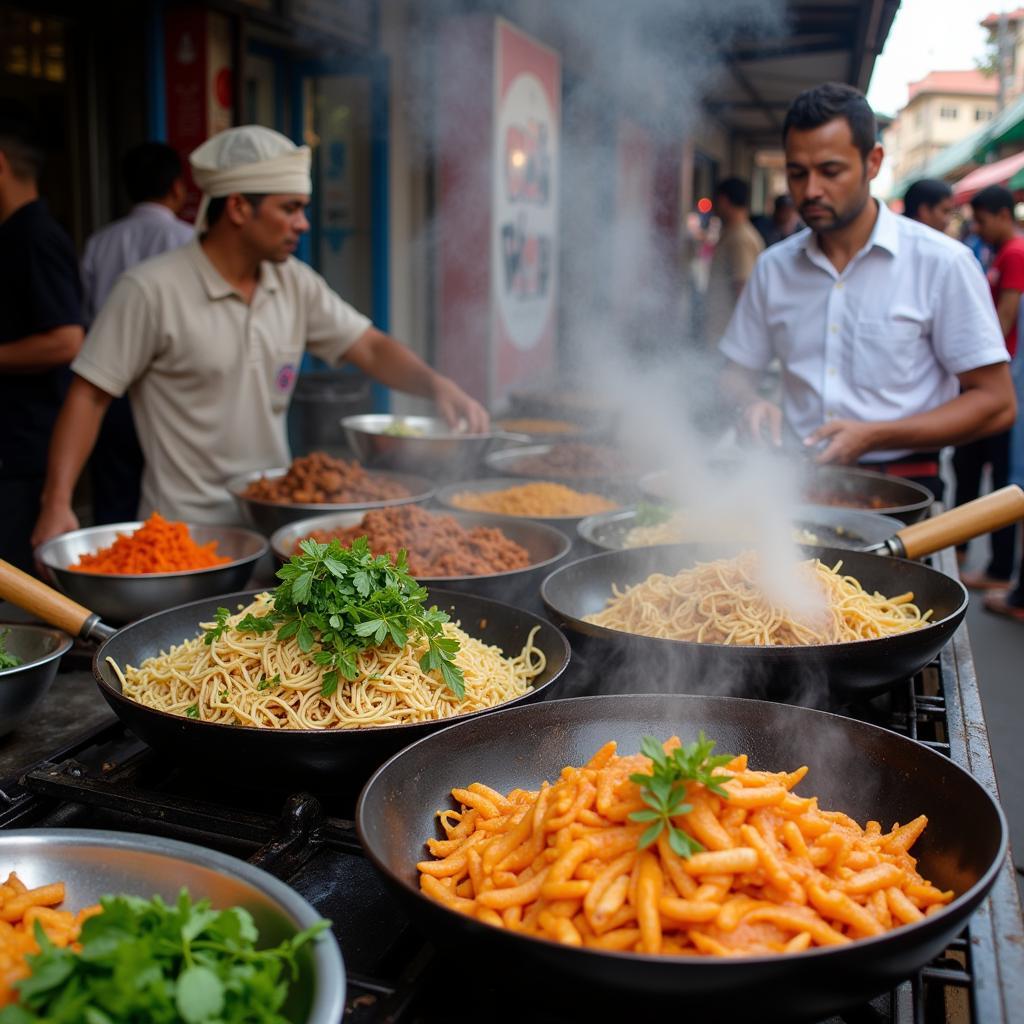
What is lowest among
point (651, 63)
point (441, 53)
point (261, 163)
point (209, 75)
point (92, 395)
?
point (92, 395)

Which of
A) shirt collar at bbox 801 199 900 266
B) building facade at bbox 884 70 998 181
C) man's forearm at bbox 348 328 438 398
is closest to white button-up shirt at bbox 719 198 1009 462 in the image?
shirt collar at bbox 801 199 900 266

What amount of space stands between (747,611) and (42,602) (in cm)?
145

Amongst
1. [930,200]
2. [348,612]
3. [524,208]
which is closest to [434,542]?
[348,612]

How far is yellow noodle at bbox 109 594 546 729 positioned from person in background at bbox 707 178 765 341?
354 inches

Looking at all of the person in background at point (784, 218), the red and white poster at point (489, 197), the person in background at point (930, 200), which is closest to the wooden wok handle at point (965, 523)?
the red and white poster at point (489, 197)

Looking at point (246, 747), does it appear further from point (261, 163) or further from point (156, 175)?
point (156, 175)

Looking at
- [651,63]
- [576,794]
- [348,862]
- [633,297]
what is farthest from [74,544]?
[633,297]

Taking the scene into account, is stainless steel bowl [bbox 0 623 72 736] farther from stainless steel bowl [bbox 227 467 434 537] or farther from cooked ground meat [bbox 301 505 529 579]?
stainless steel bowl [bbox 227 467 434 537]

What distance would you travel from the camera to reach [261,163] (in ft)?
11.6

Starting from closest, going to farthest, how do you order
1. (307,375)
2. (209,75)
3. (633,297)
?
(209,75) → (307,375) → (633,297)

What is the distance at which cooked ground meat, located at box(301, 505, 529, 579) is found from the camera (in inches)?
102

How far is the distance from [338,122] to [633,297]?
7.88 metres

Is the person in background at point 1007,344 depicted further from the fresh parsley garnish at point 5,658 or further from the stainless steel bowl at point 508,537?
the fresh parsley garnish at point 5,658

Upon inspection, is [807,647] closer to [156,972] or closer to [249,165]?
[156,972]
